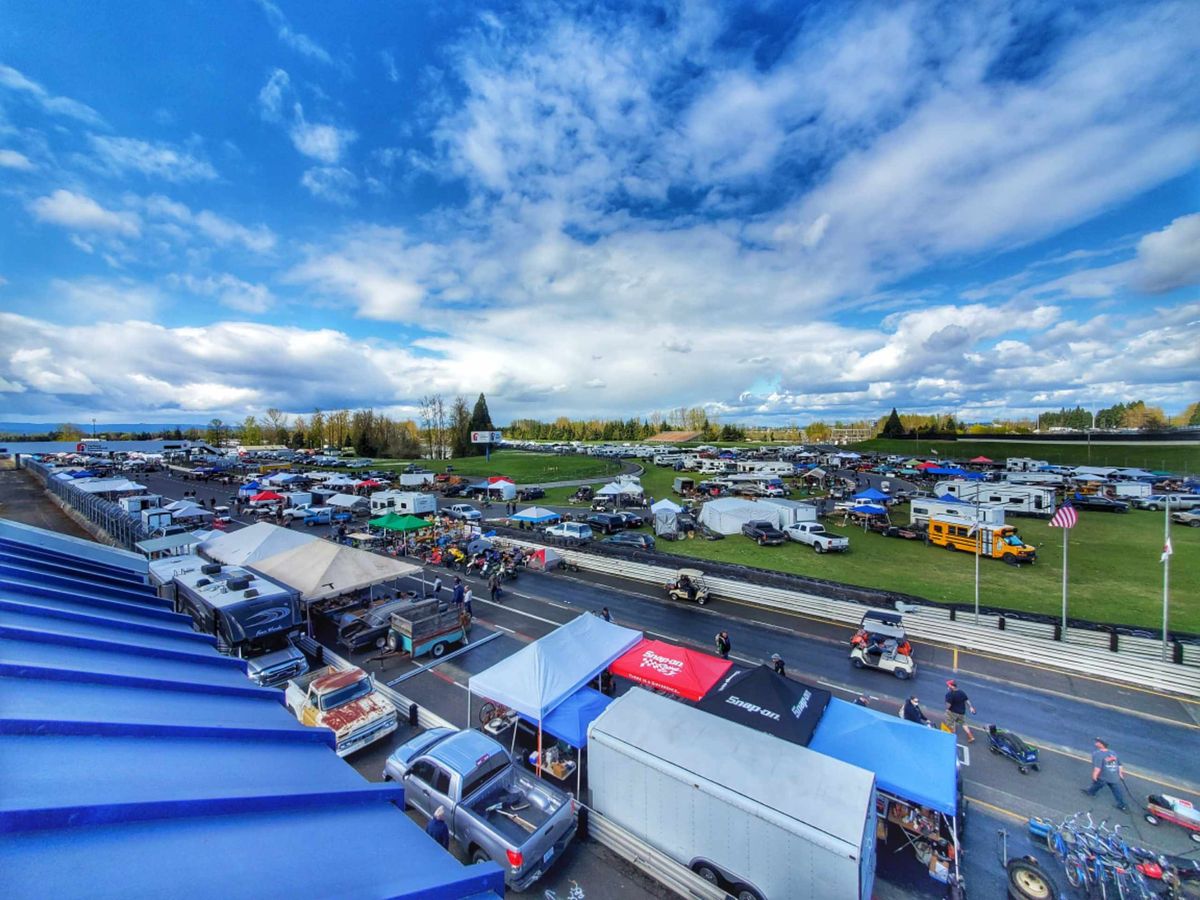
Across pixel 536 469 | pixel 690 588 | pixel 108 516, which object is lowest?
pixel 690 588

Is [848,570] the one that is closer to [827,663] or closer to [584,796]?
[827,663]

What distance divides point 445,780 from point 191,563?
18.3 meters

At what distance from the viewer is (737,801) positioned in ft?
23.6

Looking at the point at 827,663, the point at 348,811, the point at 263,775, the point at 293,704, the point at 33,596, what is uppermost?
the point at 33,596

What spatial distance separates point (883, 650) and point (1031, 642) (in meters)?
5.21

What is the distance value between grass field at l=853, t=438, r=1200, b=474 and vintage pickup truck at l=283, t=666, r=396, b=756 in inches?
3912

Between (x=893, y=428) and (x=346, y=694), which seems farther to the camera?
(x=893, y=428)

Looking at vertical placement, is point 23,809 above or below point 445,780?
above

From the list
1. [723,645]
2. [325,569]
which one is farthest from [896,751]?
[325,569]

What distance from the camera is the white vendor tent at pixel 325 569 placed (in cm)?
1675

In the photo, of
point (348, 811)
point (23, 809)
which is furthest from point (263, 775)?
point (23, 809)

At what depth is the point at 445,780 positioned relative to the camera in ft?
28.3

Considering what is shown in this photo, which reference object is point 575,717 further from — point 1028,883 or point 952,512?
point 952,512

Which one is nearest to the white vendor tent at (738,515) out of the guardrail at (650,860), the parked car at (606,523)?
the parked car at (606,523)
